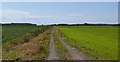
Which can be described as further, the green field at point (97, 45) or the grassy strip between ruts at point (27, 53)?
the green field at point (97, 45)

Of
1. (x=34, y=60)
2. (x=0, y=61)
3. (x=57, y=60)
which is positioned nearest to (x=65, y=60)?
(x=57, y=60)

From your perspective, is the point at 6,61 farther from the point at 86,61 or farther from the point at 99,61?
the point at 99,61

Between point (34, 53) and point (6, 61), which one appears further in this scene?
point (34, 53)

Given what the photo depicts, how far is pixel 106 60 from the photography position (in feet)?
48.0

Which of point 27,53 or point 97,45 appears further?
point 97,45

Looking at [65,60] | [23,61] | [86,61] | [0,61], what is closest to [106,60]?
[86,61]

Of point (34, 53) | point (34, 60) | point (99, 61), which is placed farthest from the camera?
point (34, 53)

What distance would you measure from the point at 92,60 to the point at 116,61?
6.99 feet

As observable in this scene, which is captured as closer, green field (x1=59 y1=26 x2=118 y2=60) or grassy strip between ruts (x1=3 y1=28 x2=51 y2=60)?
grassy strip between ruts (x1=3 y1=28 x2=51 y2=60)

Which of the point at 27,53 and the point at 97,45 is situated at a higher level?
the point at 97,45

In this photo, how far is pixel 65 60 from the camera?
1462 cm

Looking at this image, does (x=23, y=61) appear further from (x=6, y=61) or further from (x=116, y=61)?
(x=116, y=61)

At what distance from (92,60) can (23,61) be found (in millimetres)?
6484

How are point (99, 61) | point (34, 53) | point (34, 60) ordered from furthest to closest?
point (34, 53), point (34, 60), point (99, 61)
